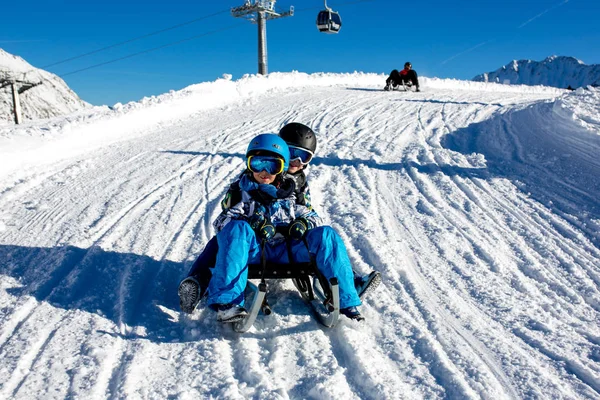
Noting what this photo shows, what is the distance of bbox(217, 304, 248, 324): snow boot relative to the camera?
259 cm

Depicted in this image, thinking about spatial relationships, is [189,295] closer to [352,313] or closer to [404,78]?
[352,313]

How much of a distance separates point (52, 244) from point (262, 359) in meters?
2.58

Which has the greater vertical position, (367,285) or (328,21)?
(328,21)

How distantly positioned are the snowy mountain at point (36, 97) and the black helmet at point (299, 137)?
8483 centimetres

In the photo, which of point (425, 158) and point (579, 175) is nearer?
point (579, 175)

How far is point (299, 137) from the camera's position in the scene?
3537 mm

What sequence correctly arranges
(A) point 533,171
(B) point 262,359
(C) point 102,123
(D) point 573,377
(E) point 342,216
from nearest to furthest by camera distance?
(D) point 573,377, (B) point 262,359, (E) point 342,216, (A) point 533,171, (C) point 102,123

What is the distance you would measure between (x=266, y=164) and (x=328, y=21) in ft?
63.2

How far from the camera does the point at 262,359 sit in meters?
2.48

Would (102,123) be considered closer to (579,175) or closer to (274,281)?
(274,281)

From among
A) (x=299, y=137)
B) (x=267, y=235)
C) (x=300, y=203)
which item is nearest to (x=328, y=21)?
(x=299, y=137)

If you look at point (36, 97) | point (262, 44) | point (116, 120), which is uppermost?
point (262, 44)

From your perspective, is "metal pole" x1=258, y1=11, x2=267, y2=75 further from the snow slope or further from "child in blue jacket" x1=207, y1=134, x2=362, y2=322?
"child in blue jacket" x1=207, y1=134, x2=362, y2=322

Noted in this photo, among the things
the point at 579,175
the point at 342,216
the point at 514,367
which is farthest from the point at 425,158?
the point at 514,367
